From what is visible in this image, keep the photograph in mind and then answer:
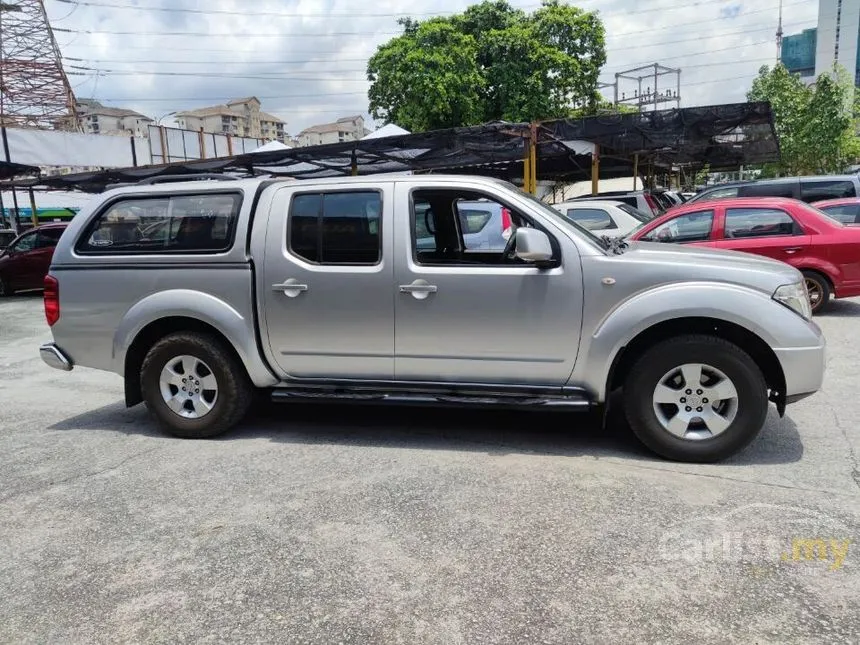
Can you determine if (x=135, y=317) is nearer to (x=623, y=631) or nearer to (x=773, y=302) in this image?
(x=623, y=631)

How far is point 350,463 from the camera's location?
4.44 m

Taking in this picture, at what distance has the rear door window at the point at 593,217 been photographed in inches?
480

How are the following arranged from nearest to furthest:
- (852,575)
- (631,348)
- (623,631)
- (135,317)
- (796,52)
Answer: (623,631) → (852,575) → (631,348) → (135,317) → (796,52)

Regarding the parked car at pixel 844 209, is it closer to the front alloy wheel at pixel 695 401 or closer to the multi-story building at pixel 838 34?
the front alloy wheel at pixel 695 401

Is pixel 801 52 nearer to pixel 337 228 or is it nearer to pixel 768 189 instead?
pixel 768 189

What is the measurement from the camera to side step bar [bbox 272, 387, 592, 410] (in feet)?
14.0

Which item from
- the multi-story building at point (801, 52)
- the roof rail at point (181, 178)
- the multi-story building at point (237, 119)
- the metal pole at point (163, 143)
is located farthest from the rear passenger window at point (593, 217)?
the multi-story building at point (801, 52)

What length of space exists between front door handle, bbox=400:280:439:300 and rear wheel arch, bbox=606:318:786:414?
4.14 feet

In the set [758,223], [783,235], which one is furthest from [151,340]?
[783,235]

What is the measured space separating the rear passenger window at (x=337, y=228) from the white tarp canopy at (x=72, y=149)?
19162 millimetres

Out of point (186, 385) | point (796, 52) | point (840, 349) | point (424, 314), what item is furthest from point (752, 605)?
point (796, 52)

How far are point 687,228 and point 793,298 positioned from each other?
17.6 feet

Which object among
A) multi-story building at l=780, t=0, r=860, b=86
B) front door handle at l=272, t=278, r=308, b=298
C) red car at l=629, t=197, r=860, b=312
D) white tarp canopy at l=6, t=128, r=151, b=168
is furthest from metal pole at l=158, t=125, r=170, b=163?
multi-story building at l=780, t=0, r=860, b=86

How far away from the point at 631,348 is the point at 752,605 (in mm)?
1846
